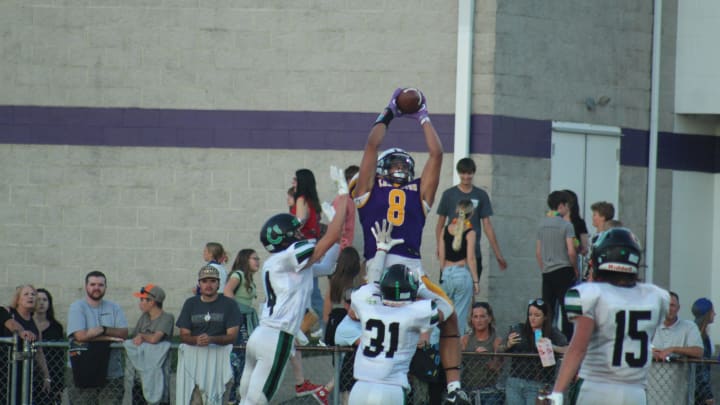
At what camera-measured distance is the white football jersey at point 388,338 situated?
9.36 m

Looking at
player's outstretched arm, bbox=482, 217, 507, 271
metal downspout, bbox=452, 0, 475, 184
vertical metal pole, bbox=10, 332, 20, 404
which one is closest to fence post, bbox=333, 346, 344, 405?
vertical metal pole, bbox=10, 332, 20, 404

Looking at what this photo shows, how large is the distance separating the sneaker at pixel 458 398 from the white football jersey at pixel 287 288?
1839mm

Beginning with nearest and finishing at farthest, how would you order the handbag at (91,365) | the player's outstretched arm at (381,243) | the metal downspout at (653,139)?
the player's outstretched arm at (381,243) → the handbag at (91,365) → the metal downspout at (653,139)

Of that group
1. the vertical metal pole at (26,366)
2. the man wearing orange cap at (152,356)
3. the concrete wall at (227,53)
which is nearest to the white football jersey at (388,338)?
the man wearing orange cap at (152,356)

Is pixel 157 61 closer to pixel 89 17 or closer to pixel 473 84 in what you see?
pixel 89 17

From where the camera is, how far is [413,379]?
39.7 feet

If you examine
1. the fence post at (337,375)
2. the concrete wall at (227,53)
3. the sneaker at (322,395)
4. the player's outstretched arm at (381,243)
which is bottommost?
the sneaker at (322,395)

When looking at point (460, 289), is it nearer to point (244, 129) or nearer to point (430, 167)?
point (244, 129)

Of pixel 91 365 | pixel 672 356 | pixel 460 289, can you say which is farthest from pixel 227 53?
pixel 672 356

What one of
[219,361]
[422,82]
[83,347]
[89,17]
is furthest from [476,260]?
[89,17]

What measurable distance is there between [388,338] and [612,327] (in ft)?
5.93

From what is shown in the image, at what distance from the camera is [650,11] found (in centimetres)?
Result: 1873

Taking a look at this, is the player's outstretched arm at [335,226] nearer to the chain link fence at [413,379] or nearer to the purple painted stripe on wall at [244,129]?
the chain link fence at [413,379]

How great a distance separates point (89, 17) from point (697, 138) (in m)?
9.09
